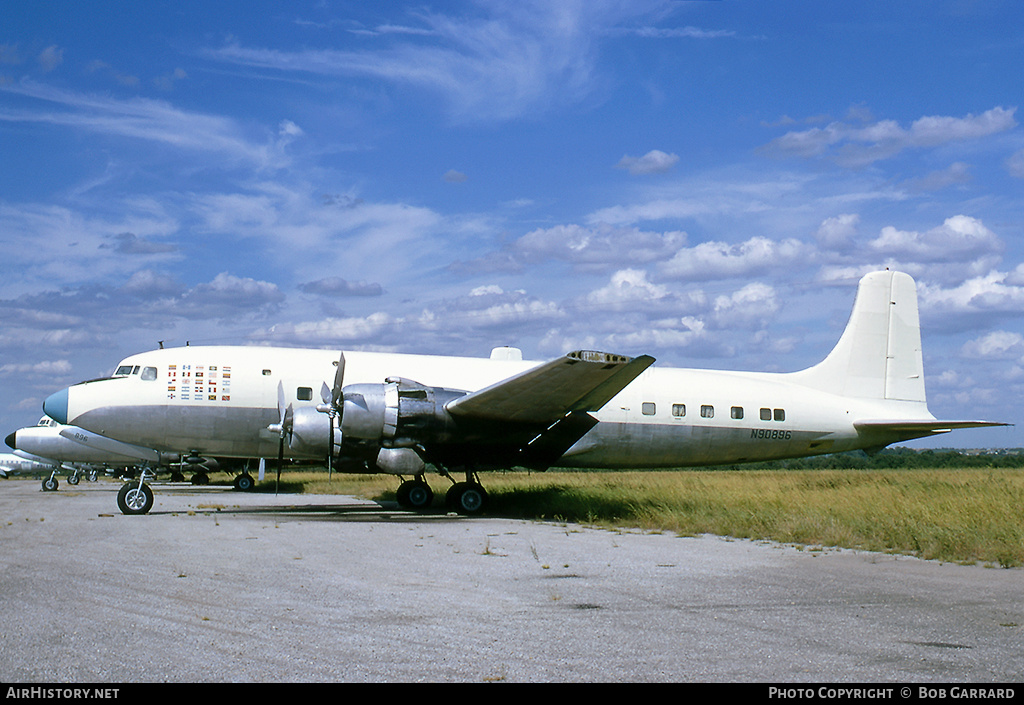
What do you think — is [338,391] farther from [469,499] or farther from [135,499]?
[135,499]

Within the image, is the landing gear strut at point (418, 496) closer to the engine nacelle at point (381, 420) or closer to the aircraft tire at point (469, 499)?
the aircraft tire at point (469, 499)

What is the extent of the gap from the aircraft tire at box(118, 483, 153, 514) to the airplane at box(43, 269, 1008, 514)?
0.03 m

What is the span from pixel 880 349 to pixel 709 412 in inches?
236

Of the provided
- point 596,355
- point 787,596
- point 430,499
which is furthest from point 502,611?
point 430,499

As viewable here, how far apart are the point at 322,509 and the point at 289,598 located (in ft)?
41.7

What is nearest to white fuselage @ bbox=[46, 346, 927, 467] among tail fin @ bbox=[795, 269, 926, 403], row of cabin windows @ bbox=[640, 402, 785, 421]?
row of cabin windows @ bbox=[640, 402, 785, 421]

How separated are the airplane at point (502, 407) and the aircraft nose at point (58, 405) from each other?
0.14ft

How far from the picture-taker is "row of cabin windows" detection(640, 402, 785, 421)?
739 inches

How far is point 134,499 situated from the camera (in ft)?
52.3

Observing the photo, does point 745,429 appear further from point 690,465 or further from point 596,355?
point 596,355

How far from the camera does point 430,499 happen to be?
1894 cm

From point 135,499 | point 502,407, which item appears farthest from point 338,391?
point 135,499

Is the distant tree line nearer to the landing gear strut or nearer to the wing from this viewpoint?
the landing gear strut

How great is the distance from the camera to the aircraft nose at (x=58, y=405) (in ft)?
57.9
